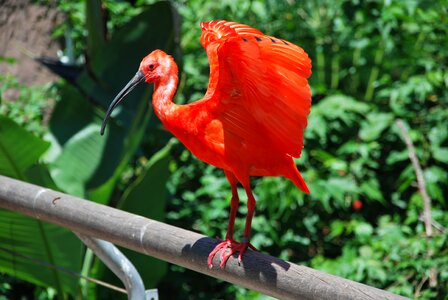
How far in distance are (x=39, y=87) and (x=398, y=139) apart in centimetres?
226

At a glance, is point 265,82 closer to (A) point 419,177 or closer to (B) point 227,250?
(B) point 227,250

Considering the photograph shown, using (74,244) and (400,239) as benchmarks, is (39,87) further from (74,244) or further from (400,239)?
(400,239)

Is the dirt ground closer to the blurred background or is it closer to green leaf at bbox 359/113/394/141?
→ the blurred background

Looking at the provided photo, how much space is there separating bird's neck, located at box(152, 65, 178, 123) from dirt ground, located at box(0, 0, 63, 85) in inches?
118

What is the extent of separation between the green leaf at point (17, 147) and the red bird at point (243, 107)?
3.89 ft

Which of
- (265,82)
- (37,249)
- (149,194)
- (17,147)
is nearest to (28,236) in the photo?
(37,249)

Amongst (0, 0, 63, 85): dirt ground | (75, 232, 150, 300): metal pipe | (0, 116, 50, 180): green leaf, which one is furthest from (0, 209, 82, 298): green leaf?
(0, 0, 63, 85): dirt ground

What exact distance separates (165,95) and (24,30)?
3105 millimetres

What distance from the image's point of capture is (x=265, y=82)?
208 centimetres

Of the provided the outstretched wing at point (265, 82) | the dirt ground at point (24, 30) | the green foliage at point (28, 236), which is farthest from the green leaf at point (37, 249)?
the dirt ground at point (24, 30)

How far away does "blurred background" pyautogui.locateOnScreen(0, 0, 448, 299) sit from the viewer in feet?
12.1

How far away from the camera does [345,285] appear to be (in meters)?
1.70

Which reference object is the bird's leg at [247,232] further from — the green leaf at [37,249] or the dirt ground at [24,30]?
the dirt ground at [24,30]

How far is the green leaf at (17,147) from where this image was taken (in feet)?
10.6
